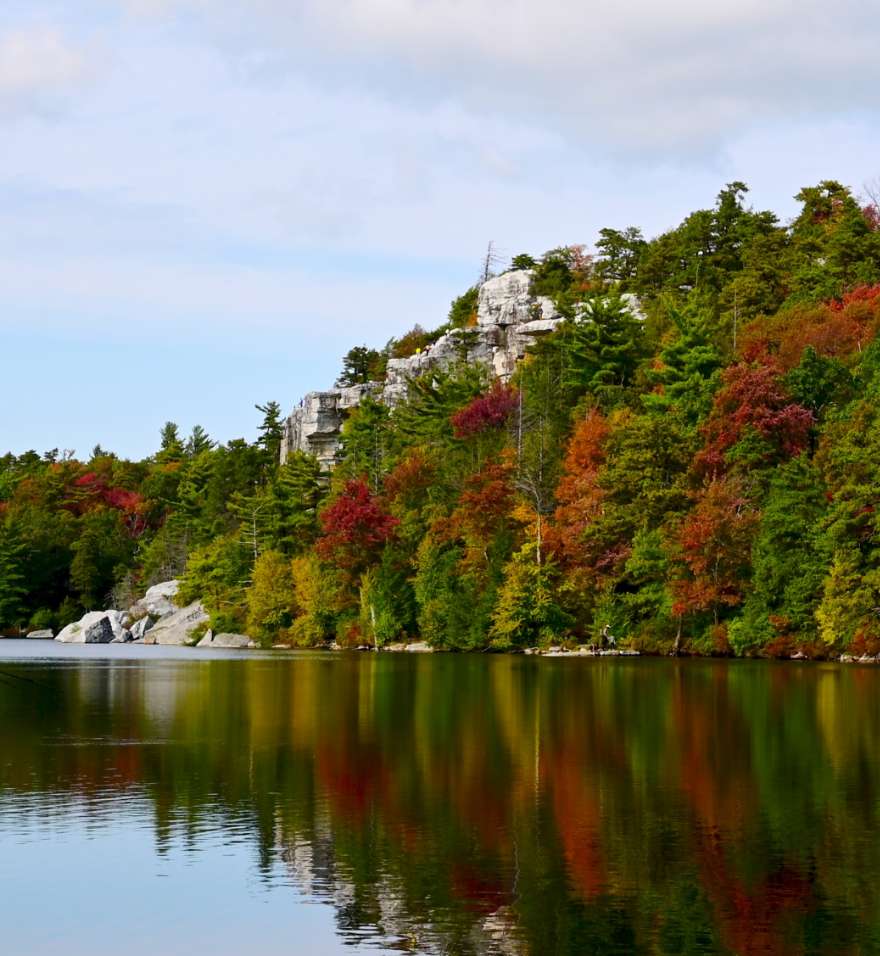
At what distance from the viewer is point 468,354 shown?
10750cm

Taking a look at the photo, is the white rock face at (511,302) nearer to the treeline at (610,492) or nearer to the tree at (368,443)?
the treeline at (610,492)

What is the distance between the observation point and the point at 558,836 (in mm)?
17094

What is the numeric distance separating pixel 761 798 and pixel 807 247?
239 feet

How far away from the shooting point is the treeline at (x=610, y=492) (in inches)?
2296

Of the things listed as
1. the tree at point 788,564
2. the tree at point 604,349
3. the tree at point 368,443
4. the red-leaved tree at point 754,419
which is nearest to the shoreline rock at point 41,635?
the tree at point 368,443

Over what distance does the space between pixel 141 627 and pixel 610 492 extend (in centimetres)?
4752

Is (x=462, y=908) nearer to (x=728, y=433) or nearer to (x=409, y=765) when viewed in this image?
(x=409, y=765)

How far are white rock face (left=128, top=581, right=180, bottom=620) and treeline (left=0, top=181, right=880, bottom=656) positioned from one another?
3.93 metres

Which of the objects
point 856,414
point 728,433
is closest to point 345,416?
point 728,433

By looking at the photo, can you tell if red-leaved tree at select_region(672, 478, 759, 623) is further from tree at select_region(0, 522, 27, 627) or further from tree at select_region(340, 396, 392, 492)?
tree at select_region(0, 522, 27, 627)

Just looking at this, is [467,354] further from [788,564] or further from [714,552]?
[788,564]

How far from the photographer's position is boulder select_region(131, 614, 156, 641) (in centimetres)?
9938

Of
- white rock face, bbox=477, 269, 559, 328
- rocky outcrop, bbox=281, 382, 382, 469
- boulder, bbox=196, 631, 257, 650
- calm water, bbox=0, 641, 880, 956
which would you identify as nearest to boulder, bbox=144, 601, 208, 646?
boulder, bbox=196, 631, 257, 650

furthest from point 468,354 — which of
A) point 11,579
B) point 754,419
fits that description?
point 754,419
